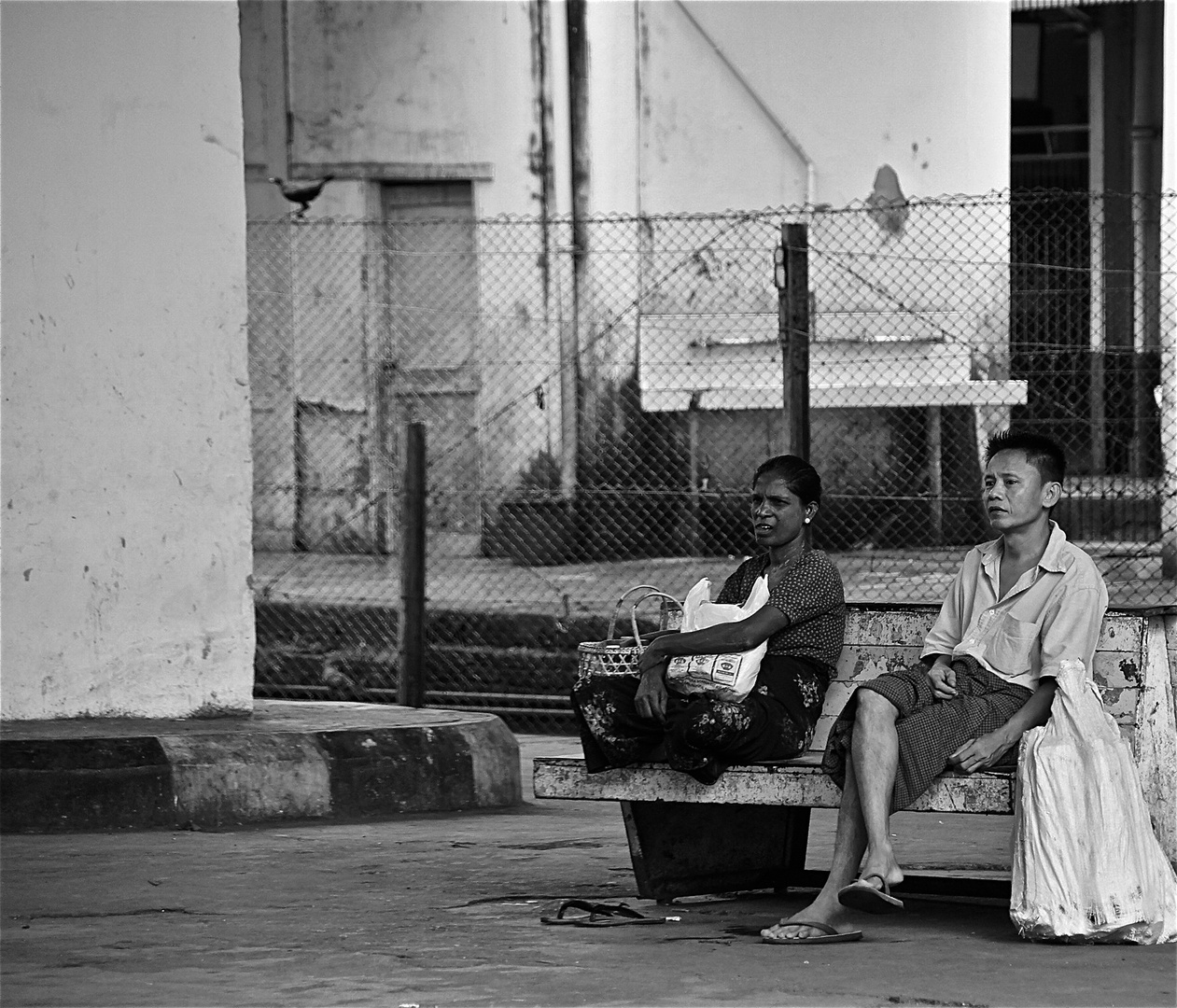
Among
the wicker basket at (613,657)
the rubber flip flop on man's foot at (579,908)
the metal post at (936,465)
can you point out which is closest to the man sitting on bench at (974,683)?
the rubber flip flop on man's foot at (579,908)

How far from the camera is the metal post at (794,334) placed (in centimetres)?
822

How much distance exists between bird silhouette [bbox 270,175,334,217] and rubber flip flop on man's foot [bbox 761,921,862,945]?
10.2m

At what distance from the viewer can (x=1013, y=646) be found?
500 centimetres

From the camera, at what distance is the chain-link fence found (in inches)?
446

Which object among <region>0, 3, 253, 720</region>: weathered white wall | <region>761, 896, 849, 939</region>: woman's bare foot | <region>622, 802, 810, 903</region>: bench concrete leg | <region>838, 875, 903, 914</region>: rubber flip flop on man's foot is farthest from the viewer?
<region>0, 3, 253, 720</region>: weathered white wall

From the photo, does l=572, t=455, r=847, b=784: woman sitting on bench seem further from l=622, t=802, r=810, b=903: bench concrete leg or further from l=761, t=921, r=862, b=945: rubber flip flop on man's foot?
l=761, t=921, r=862, b=945: rubber flip flop on man's foot

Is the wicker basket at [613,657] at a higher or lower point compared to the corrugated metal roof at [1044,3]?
lower

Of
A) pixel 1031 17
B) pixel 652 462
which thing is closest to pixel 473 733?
pixel 652 462

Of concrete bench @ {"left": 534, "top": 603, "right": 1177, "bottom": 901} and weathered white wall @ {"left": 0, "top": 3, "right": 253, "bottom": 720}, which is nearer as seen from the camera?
concrete bench @ {"left": 534, "top": 603, "right": 1177, "bottom": 901}

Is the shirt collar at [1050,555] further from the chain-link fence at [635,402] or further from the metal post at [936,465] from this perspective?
the metal post at [936,465]

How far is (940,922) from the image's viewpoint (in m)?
5.00

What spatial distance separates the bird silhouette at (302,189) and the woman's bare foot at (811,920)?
1020cm

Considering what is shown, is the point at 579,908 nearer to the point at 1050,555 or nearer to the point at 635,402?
the point at 1050,555

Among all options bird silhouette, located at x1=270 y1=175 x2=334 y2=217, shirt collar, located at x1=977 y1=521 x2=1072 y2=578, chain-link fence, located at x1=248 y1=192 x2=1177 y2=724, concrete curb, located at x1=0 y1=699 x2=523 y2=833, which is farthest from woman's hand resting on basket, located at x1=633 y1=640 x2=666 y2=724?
bird silhouette, located at x1=270 y1=175 x2=334 y2=217
